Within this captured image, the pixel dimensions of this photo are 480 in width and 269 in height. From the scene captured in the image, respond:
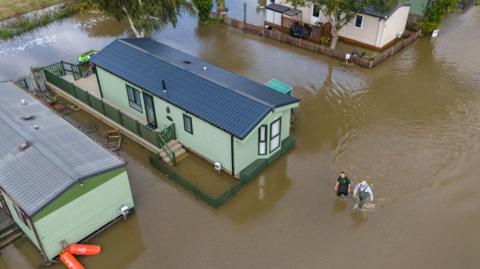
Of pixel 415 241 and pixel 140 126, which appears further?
pixel 140 126

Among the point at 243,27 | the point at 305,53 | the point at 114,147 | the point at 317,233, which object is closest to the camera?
the point at 317,233

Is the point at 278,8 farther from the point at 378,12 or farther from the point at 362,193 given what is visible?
the point at 362,193

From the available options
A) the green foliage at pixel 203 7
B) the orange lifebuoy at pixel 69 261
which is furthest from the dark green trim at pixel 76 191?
the green foliage at pixel 203 7

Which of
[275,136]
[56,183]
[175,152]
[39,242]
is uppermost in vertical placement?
[56,183]

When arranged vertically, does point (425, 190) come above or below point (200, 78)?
below

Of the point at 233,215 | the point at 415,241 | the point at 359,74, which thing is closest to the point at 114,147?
the point at 233,215

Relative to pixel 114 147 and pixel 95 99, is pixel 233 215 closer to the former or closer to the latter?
pixel 114 147

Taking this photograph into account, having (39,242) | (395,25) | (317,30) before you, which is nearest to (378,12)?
(395,25)
